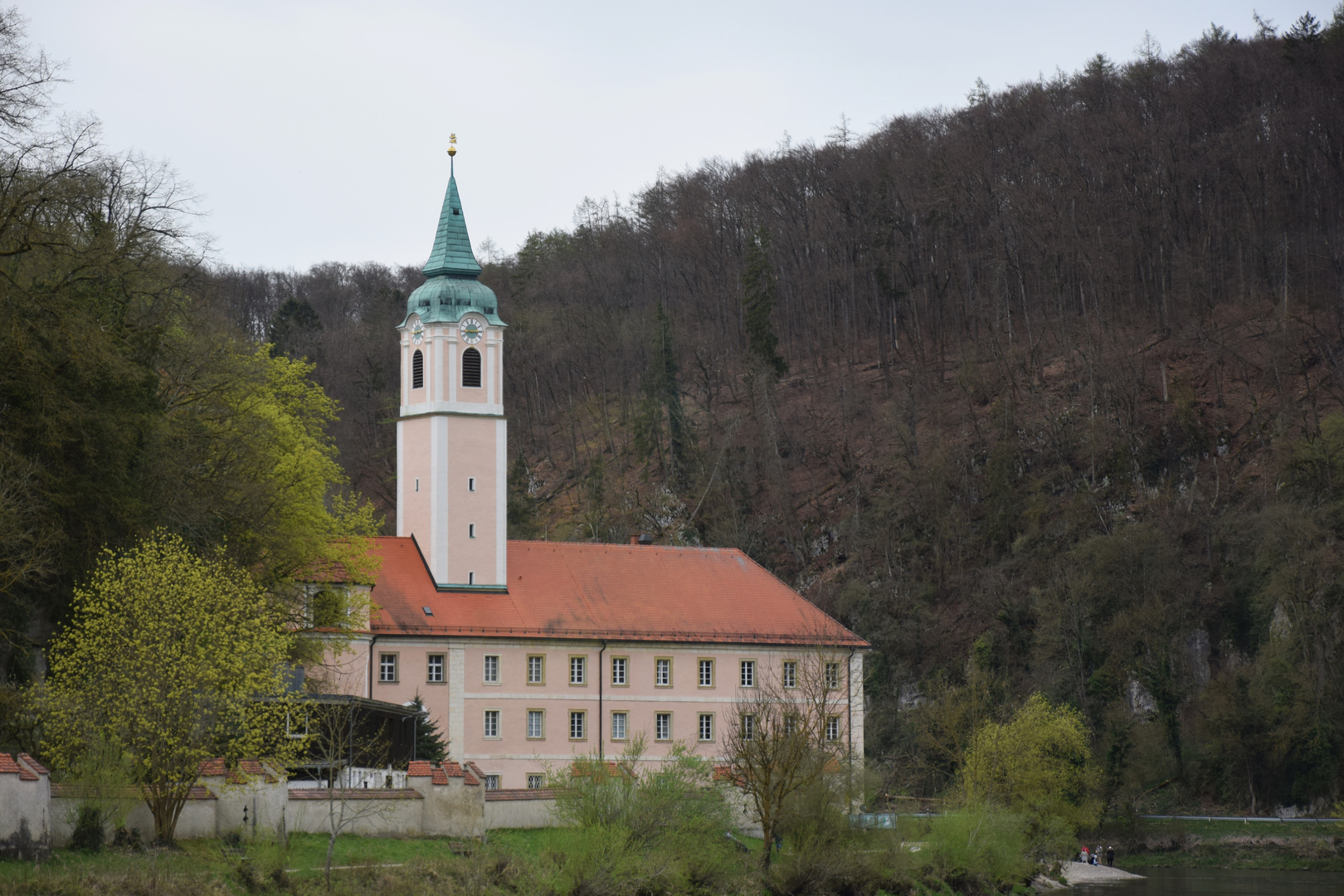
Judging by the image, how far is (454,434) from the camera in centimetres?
6050

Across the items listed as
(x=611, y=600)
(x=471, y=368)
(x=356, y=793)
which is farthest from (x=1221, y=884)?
(x=471, y=368)

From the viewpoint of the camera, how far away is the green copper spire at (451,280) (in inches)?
2441

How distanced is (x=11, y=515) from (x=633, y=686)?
96.6 feet

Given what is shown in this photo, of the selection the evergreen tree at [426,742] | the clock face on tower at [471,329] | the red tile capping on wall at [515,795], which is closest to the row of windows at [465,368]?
the clock face on tower at [471,329]

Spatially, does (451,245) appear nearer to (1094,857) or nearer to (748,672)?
(748,672)

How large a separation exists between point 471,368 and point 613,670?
12072 mm

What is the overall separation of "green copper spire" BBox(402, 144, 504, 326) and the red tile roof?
837cm

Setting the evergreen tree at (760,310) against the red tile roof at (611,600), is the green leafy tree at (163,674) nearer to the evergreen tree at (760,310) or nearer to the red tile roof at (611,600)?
the red tile roof at (611,600)

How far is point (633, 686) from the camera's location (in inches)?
2325

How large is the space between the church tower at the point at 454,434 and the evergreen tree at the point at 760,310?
3703cm

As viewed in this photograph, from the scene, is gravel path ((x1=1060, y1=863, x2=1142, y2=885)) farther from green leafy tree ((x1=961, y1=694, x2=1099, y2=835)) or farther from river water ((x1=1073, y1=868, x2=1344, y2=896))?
green leafy tree ((x1=961, y1=694, x2=1099, y2=835))

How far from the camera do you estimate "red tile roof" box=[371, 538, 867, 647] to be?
190 ft

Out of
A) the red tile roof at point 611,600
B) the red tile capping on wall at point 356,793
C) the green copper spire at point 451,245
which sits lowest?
the red tile capping on wall at point 356,793

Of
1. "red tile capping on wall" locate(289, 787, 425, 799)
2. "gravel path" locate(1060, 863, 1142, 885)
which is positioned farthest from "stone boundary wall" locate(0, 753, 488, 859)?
"gravel path" locate(1060, 863, 1142, 885)
